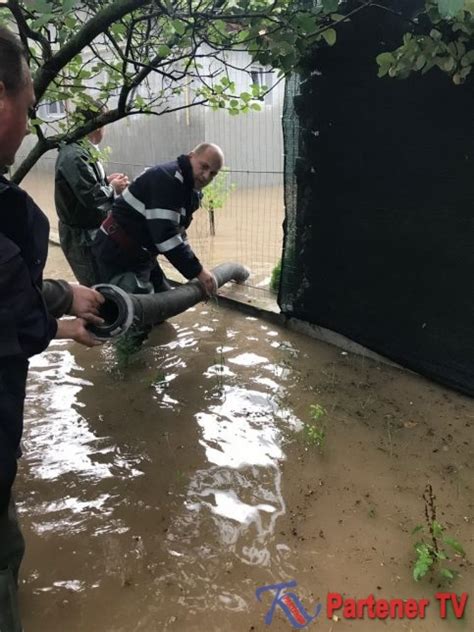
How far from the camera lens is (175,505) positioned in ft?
9.28

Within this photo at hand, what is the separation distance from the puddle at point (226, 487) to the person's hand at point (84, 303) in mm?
1083

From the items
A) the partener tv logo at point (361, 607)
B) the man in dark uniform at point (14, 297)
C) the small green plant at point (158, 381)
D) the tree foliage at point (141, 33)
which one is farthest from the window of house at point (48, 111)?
the partener tv logo at point (361, 607)

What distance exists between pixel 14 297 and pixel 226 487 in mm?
1803

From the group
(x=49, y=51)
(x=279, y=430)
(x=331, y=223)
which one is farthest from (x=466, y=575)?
(x=49, y=51)

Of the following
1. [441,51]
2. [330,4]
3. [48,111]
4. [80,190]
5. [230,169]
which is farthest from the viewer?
[48,111]

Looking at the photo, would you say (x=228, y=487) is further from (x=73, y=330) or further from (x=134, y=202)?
(x=134, y=202)

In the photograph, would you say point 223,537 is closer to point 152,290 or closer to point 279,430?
point 279,430

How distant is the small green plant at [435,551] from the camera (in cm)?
231

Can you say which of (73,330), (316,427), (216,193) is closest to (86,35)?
(73,330)

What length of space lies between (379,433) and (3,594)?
7.96 ft

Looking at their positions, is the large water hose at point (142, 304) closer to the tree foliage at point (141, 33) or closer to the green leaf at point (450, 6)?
the tree foliage at point (141, 33)

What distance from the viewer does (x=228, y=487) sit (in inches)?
117

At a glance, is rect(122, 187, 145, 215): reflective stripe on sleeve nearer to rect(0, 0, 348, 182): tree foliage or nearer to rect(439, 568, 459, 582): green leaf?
rect(0, 0, 348, 182): tree foliage

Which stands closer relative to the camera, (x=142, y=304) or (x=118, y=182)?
(x=142, y=304)
